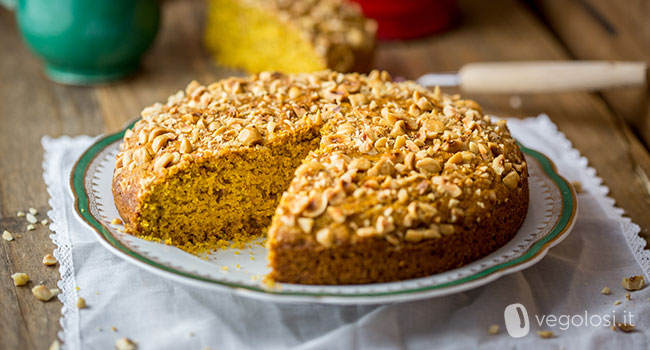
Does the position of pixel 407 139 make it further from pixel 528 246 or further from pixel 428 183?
pixel 528 246

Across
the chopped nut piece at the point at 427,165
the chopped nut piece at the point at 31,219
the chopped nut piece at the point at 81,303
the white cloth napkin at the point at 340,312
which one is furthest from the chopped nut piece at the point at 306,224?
the chopped nut piece at the point at 31,219

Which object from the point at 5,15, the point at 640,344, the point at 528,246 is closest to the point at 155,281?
the point at 528,246

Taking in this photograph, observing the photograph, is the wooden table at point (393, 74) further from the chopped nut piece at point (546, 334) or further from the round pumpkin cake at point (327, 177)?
the chopped nut piece at point (546, 334)

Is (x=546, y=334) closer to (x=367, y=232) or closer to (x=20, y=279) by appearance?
(x=367, y=232)

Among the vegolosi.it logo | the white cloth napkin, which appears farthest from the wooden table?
the vegolosi.it logo

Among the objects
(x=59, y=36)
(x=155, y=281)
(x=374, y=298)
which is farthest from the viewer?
(x=59, y=36)

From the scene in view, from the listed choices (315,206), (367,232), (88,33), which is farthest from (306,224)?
(88,33)
